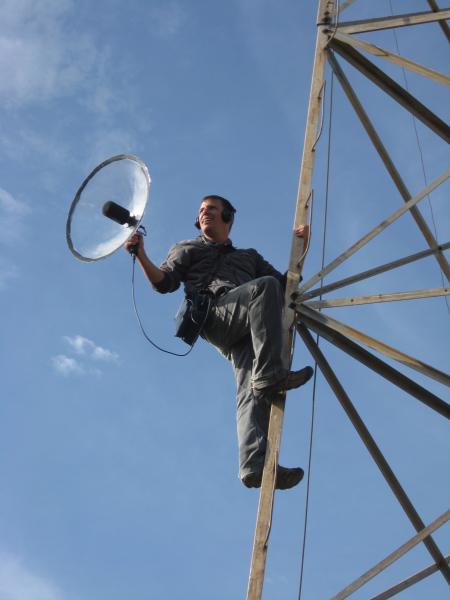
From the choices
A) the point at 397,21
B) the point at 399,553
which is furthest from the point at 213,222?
the point at 399,553

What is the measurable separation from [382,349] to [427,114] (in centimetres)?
224

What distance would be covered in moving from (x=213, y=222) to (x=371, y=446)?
2568mm

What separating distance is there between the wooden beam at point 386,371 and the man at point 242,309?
0.32 m

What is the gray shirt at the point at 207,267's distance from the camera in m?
8.22

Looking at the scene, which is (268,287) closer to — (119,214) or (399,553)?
(119,214)

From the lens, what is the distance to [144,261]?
7891 millimetres

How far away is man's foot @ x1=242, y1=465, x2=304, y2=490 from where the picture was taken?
7.03 meters

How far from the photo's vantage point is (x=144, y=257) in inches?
310

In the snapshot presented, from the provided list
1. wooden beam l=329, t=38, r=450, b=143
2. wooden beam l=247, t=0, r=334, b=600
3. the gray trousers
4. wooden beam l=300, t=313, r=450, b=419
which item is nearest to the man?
the gray trousers

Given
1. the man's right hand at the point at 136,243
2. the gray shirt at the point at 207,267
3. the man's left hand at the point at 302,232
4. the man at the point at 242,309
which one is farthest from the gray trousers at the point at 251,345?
the man's right hand at the point at 136,243

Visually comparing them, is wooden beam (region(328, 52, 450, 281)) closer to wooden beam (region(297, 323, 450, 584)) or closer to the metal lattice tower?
the metal lattice tower

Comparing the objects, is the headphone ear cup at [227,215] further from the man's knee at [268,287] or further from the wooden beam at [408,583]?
the wooden beam at [408,583]

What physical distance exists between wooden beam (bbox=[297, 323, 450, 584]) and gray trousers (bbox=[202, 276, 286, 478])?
30cm

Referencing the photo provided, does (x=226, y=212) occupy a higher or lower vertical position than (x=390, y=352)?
higher
